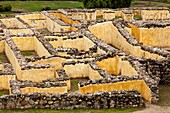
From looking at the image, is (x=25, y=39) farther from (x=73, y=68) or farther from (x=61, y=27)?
(x=73, y=68)

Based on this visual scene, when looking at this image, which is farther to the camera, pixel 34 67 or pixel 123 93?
pixel 34 67

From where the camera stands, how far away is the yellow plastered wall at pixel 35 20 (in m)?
42.8

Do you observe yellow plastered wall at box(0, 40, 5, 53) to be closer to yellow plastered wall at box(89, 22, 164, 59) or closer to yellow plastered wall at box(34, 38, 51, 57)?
yellow plastered wall at box(34, 38, 51, 57)

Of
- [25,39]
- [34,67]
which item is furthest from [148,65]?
[25,39]

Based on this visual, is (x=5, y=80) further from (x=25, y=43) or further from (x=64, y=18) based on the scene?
(x=64, y=18)

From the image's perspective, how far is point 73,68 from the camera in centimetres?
2656

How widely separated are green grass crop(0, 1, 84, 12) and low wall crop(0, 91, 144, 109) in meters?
45.5

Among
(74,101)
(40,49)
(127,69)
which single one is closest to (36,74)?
(127,69)

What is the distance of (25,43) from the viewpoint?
33.7m

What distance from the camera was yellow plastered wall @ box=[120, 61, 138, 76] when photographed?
24458mm

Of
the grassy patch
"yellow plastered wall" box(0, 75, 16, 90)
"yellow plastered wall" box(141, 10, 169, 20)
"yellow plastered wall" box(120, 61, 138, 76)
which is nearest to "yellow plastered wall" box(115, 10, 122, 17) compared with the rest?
"yellow plastered wall" box(141, 10, 169, 20)

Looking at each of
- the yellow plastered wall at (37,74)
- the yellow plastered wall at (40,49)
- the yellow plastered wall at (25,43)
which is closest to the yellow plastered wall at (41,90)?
the yellow plastered wall at (37,74)

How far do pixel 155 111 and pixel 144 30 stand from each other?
572 inches

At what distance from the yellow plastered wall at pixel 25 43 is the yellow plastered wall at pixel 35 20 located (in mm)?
8520
